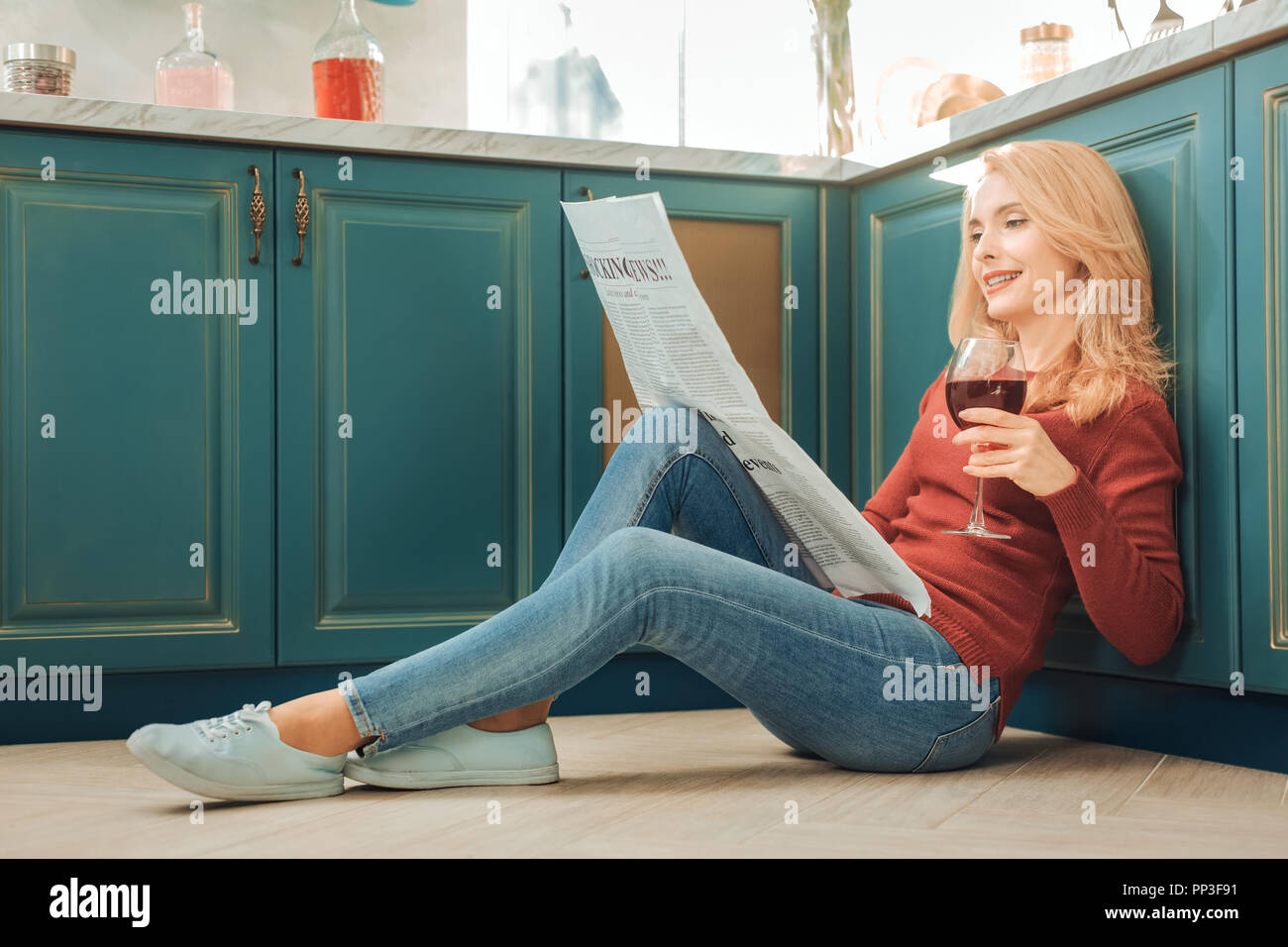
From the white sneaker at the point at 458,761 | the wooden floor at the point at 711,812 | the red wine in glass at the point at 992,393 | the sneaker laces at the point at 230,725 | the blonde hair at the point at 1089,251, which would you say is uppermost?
the blonde hair at the point at 1089,251

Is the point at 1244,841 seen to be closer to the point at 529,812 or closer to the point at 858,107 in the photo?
the point at 529,812

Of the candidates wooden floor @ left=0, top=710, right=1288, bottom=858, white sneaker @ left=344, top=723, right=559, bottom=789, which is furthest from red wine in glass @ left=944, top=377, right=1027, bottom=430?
white sneaker @ left=344, top=723, right=559, bottom=789

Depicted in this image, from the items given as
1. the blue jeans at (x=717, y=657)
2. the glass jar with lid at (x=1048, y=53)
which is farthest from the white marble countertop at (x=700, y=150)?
the blue jeans at (x=717, y=657)

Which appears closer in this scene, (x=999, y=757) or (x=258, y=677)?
(x=999, y=757)

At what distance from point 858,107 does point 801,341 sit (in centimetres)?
56

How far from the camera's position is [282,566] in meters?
1.95

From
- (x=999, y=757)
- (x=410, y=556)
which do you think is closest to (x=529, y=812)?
(x=999, y=757)

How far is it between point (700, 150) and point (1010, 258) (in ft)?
2.26

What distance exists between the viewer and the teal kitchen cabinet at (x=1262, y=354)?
4.77ft

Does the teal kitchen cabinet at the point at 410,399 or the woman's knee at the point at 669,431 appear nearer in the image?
the woman's knee at the point at 669,431

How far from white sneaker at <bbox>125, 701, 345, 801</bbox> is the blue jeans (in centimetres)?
7

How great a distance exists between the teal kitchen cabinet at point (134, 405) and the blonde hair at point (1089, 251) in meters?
1.14

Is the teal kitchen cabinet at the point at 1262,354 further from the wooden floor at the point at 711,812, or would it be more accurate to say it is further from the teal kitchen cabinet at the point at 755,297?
the teal kitchen cabinet at the point at 755,297

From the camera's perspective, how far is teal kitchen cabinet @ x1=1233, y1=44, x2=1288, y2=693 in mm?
1455
